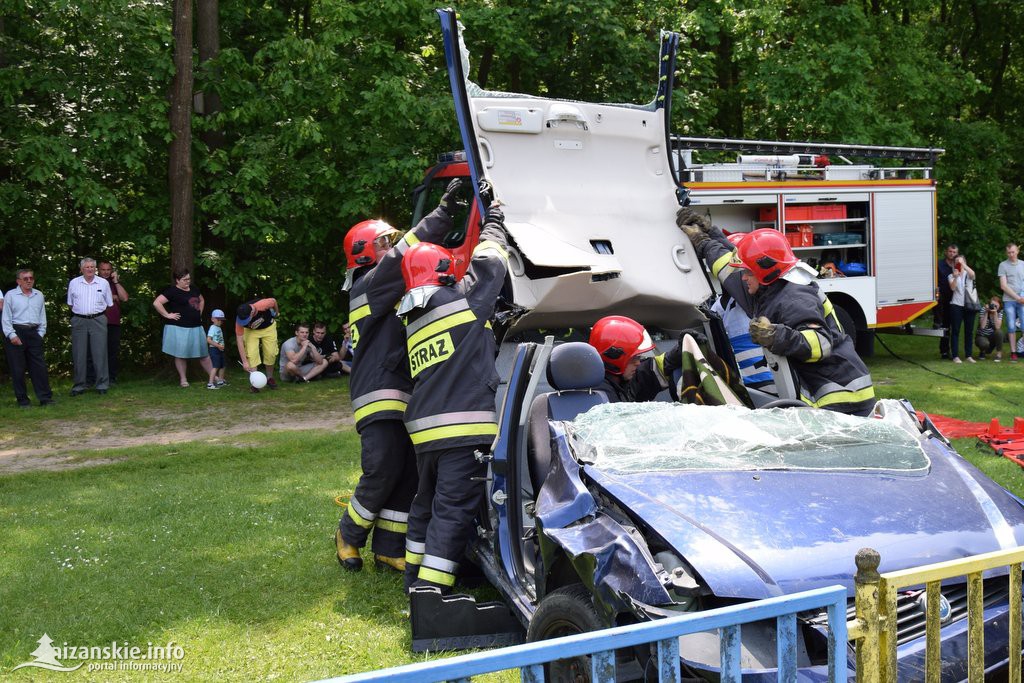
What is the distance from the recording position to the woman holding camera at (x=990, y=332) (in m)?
14.7

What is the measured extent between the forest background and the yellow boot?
28.7 feet

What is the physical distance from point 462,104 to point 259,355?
817cm

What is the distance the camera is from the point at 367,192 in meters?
13.9

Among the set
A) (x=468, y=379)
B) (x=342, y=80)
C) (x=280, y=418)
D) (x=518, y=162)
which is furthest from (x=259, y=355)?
(x=468, y=379)

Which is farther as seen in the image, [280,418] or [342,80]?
[342,80]

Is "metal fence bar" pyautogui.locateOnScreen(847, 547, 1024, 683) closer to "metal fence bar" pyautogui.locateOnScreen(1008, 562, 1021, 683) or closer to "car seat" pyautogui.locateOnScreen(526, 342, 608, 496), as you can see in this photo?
"metal fence bar" pyautogui.locateOnScreen(1008, 562, 1021, 683)

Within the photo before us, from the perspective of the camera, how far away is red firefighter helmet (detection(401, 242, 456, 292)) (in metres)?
4.84

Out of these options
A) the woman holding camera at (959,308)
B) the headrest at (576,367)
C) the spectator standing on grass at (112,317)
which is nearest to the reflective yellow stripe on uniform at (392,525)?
the headrest at (576,367)

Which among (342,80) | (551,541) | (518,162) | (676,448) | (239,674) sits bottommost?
(239,674)

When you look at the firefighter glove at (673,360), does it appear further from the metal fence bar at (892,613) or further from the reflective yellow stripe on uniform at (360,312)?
the metal fence bar at (892,613)

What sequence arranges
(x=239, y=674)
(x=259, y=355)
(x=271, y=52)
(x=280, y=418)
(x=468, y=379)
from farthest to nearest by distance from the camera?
(x=271, y=52) < (x=259, y=355) < (x=280, y=418) < (x=468, y=379) < (x=239, y=674)

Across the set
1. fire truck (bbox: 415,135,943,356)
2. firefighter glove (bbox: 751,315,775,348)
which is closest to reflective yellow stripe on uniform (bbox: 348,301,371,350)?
firefighter glove (bbox: 751,315,775,348)

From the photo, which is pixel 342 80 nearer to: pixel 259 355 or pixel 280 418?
pixel 259 355

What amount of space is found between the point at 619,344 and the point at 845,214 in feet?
33.9
